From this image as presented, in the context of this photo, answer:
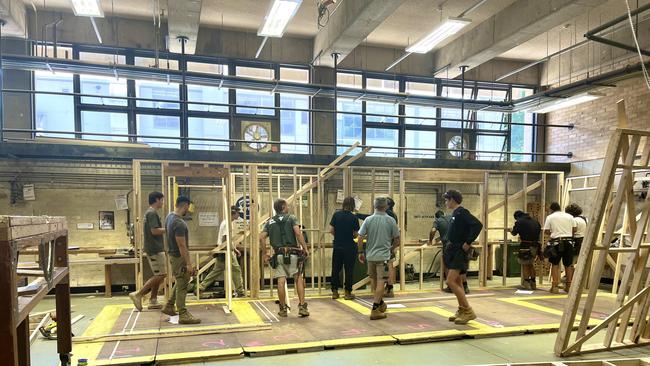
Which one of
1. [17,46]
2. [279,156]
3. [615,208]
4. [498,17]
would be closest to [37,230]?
[615,208]

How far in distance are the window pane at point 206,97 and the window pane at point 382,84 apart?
3801 mm

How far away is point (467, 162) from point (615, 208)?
545 cm

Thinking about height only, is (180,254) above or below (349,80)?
below

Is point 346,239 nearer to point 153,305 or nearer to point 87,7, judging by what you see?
point 153,305

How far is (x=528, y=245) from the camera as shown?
7934mm

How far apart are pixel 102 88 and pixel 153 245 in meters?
4.66

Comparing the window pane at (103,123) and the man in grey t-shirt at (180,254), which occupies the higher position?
the window pane at (103,123)

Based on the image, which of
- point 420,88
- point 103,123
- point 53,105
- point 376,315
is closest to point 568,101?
point 420,88

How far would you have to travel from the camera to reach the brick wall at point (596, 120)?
8.71 m

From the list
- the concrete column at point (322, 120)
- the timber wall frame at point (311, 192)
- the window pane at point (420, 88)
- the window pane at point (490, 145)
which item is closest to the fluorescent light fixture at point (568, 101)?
the timber wall frame at point (311, 192)

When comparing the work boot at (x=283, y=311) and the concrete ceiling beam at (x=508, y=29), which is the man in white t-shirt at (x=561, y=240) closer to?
the concrete ceiling beam at (x=508, y=29)

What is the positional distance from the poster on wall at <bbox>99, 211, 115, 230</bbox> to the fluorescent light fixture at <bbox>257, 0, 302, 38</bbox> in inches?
186

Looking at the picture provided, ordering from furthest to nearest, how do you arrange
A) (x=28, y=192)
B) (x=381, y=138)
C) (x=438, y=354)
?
(x=381, y=138)
(x=28, y=192)
(x=438, y=354)

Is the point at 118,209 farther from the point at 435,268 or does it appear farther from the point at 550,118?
the point at 550,118
